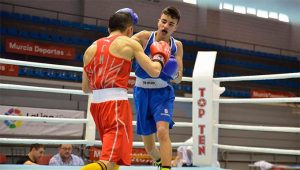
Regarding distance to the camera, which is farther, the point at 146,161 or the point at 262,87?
the point at 262,87

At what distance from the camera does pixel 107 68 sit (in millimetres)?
2088

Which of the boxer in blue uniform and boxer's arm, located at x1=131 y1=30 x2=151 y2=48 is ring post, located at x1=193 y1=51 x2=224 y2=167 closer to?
the boxer in blue uniform

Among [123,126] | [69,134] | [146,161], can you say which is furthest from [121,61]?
[146,161]

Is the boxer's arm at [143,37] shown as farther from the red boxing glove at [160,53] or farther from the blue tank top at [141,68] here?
the red boxing glove at [160,53]

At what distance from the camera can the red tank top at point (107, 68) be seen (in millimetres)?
2088

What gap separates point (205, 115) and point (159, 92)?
47.0 inches

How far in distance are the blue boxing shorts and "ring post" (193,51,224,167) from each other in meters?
1.09

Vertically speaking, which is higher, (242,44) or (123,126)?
(242,44)

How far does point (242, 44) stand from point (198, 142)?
12.3 m

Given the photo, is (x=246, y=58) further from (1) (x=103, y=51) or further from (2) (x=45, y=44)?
(1) (x=103, y=51)

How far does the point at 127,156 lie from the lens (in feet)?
6.70

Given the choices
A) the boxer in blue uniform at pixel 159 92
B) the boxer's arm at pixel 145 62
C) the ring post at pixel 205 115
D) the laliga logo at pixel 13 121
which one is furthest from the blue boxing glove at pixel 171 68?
the laliga logo at pixel 13 121

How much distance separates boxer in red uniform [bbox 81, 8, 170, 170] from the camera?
6.64 feet

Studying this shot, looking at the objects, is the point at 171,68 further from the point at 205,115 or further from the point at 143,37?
the point at 205,115
